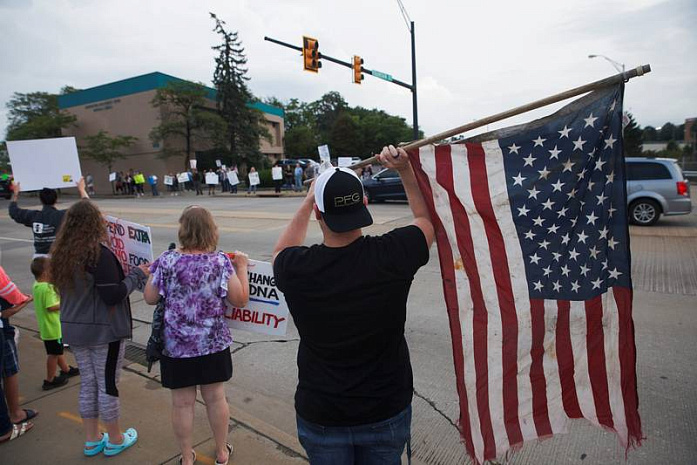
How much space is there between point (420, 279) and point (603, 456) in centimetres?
450

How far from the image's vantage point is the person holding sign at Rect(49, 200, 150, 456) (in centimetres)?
281

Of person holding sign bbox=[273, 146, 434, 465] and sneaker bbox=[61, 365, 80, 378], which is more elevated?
person holding sign bbox=[273, 146, 434, 465]

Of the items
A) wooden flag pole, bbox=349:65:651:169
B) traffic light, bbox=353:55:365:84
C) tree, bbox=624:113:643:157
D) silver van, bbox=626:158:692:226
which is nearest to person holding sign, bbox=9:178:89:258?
wooden flag pole, bbox=349:65:651:169

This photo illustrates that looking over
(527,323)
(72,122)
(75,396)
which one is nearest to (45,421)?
(75,396)

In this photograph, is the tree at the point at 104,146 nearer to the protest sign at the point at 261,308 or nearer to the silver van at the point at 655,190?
the silver van at the point at 655,190

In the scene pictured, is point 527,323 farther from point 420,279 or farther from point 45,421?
point 420,279

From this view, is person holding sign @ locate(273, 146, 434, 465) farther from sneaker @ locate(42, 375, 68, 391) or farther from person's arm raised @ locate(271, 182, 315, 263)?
sneaker @ locate(42, 375, 68, 391)

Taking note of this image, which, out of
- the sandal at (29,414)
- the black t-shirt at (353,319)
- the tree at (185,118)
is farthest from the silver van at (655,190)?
the tree at (185,118)

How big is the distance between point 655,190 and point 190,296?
12.5m

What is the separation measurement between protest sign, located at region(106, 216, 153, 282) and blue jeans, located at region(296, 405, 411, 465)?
91.0 inches

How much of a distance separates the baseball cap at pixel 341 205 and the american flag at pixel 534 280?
663 mm

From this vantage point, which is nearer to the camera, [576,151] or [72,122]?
[576,151]

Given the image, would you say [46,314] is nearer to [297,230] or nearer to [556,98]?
[297,230]

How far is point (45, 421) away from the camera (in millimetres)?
3449
